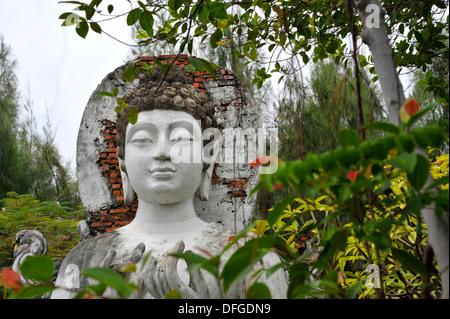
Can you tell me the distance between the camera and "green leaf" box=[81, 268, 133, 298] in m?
0.97

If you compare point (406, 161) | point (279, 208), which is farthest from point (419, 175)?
point (279, 208)

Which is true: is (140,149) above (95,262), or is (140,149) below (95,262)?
above

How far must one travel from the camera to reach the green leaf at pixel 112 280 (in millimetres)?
966

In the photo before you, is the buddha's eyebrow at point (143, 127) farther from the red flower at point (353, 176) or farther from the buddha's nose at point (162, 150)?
the red flower at point (353, 176)

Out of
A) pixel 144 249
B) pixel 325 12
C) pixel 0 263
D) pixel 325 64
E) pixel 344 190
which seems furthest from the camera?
pixel 325 64

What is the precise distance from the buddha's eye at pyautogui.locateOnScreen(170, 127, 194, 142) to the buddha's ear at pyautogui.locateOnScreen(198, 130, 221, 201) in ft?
0.78

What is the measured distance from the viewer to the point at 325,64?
7.35 meters

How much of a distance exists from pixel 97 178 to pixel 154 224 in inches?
25.5

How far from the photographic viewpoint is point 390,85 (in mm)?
1286

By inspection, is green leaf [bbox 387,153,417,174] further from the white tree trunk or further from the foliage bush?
the foliage bush

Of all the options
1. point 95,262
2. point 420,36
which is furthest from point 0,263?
point 420,36

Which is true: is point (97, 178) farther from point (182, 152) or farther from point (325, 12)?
point (325, 12)

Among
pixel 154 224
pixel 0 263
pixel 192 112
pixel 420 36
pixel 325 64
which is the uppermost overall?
pixel 325 64

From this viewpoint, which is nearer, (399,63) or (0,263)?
(399,63)
